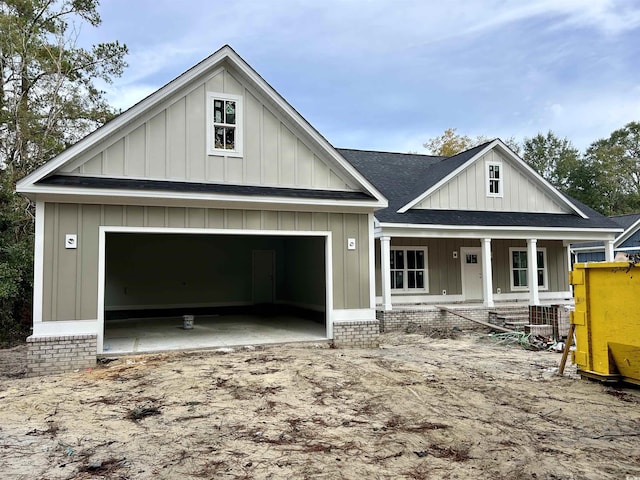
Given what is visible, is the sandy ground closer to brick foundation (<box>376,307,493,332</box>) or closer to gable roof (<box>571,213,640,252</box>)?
brick foundation (<box>376,307,493,332</box>)

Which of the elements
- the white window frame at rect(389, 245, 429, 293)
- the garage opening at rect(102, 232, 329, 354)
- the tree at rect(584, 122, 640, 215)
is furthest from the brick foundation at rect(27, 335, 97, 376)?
the tree at rect(584, 122, 640, 215)

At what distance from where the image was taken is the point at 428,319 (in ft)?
45.5

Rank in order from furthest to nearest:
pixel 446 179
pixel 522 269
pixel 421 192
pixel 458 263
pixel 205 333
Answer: pixel 522 269, pixel 458 263, pixel 446 179, pixel 421 192, pixel 205 333

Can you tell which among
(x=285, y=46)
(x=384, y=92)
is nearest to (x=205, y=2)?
(x=285, y=46)

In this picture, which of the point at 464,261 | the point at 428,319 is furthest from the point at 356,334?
the point at 464,261

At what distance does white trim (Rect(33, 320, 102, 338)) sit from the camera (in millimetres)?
7977

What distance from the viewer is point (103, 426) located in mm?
5410

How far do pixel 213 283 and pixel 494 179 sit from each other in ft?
32.7

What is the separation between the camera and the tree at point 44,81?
57.9 ft

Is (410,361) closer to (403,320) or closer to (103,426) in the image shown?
(403,320)

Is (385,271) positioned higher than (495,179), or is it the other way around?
(495,179)

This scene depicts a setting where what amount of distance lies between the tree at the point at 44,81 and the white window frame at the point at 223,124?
8940 millimetres

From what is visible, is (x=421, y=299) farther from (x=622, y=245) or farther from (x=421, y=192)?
(x=622, y=245)

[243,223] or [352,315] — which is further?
[352,315]
